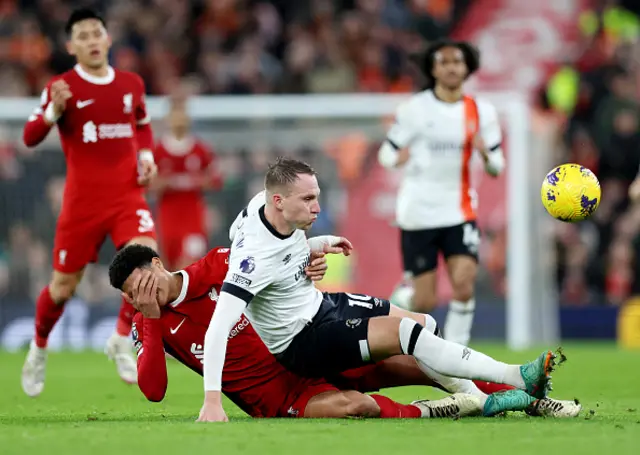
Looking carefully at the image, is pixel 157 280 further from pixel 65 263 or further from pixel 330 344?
pixel 65 263

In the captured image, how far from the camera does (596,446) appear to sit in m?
5.70

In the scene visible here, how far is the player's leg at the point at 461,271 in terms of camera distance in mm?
10648

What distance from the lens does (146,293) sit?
691 cm

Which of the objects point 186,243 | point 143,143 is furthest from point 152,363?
point 186,243

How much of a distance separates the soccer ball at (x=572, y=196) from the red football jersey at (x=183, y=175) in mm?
6493

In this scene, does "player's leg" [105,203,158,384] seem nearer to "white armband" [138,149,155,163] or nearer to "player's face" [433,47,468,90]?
"white armband" [138,149,155,163]

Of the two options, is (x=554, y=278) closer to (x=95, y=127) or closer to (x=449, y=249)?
(x=449, y=249)

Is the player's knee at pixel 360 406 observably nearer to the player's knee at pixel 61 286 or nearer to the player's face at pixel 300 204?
the player's face at pixel 300 204

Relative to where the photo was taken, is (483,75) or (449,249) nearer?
(449,249)

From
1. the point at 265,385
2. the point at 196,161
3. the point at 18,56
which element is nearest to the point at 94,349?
the point at 196,161

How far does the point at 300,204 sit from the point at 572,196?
205cm

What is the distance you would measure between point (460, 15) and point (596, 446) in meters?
15.2

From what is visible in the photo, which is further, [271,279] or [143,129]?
[143,129]

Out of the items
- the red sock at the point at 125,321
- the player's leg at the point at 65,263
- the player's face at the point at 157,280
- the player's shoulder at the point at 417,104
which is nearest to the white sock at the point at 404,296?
the player's shoulder at the point at 417,104
